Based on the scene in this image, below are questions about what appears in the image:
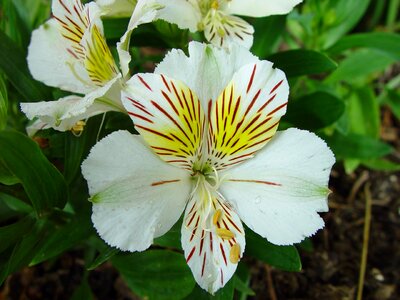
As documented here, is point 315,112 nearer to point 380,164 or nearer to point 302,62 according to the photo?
point 302,62

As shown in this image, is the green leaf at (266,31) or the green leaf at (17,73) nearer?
the green leaf at (17,73)

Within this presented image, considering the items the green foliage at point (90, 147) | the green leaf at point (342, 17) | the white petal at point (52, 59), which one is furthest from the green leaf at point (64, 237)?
the green leaf at point (342, 17)

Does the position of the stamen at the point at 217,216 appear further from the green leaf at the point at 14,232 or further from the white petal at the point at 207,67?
the green leaf at the point at 14,232

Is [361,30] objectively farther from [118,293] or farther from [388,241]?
[118,293]

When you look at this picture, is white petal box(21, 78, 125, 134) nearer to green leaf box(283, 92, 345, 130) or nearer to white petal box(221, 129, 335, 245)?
white petal box(221, 129, 335, 245)

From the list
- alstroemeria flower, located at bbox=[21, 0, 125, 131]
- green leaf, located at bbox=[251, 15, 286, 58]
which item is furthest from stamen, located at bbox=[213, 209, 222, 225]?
green leaf, located at bbox=[251, 15, 286, 58]

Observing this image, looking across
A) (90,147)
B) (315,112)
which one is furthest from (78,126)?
(315,112)
